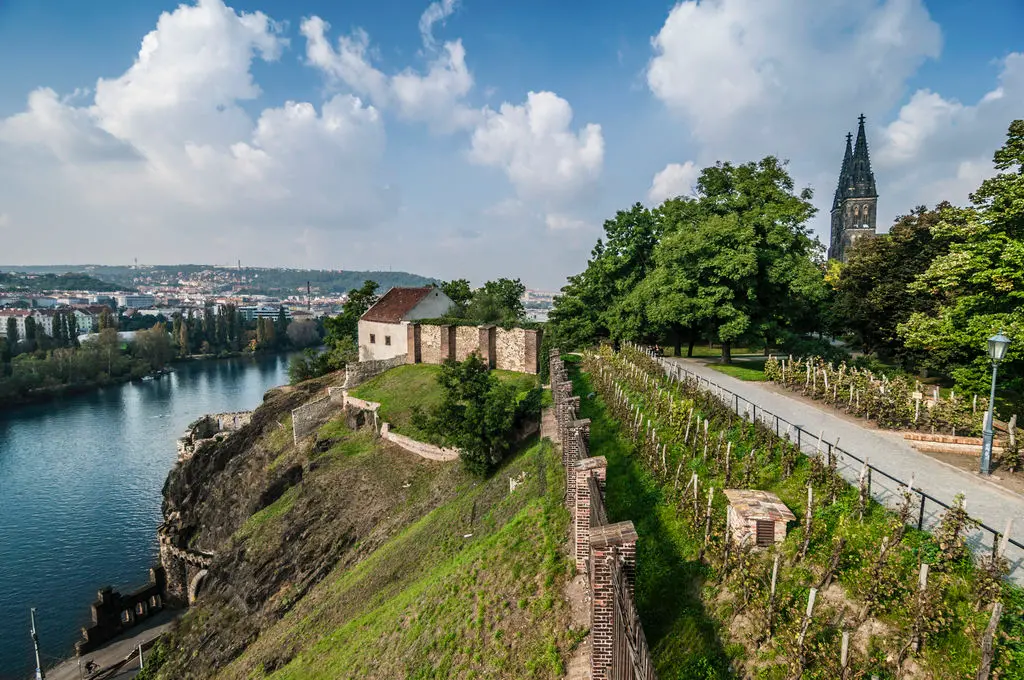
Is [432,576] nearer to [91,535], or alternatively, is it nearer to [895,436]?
[895,436]

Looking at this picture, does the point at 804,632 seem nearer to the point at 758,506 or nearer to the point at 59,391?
the point at 758,506

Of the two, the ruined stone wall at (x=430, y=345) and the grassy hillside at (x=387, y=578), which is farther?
the ruined stone wall at (x=430, y=345)

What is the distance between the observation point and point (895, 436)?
1386 centimetres

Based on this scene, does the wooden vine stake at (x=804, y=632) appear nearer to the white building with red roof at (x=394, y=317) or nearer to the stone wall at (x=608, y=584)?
the stone wall at (x=608, y=584)

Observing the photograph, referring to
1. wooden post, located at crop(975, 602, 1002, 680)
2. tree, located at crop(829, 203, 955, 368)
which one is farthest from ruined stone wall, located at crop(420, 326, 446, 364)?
wooden post, located at crop(975, 602, 1002, 680)

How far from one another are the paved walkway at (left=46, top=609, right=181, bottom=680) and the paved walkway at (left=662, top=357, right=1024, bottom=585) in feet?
102

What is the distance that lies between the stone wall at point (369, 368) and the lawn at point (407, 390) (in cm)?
66

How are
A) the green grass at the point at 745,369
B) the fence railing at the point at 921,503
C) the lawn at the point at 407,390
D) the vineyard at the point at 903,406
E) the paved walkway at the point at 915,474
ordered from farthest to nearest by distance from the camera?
the lawn at the point at 407,390 < the green grass at the point at 745,369 < the vineyard at the point at 903,406 < the paved walkway at the point at 915,474 < the fence railing at the point at 921,503

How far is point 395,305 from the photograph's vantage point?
41.6 metres

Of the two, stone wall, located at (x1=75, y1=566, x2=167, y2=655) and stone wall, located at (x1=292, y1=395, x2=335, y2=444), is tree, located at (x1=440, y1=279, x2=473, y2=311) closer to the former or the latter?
stone wall, located at (x1=292, y1=395, x2=335, y2=444)

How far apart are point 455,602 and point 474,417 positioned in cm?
987

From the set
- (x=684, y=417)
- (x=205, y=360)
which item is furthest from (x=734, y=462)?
(x=205, y=360)

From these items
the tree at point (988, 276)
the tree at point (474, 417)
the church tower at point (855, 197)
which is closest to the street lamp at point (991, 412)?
the tree at point (988, 276)

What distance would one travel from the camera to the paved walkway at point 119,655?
85.4 feet
